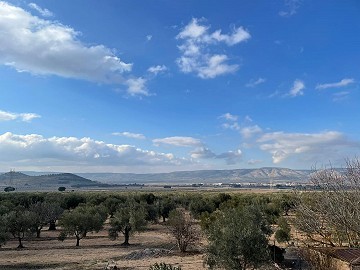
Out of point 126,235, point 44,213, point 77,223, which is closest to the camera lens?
point 77,223

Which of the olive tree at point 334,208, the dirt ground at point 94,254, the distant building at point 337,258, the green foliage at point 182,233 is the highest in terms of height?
the olive tree at point 334,208

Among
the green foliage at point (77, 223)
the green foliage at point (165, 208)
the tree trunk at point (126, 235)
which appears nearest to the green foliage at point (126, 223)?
the tree trunk at point (126, 235)

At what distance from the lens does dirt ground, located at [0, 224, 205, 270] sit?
3700cm

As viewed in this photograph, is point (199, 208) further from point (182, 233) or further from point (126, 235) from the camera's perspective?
point (182, 233)

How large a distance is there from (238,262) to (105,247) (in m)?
26.6

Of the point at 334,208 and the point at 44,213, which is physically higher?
the point at 334,208

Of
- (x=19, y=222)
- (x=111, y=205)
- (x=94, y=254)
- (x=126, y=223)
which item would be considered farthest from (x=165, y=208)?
(x=94, y=254)

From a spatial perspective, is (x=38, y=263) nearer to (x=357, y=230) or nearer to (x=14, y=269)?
(x=14, y=269)

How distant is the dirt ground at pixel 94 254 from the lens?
37000 mm

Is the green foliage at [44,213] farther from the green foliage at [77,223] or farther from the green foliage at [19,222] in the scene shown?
the green foliage at [77,223]

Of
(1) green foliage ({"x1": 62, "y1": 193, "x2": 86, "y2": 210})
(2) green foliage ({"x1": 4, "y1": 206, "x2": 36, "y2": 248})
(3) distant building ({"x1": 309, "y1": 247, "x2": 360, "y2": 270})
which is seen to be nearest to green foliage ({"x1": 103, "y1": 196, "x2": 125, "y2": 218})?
(1) green foliage ({"x1": 62, "y1": 193, "x2": 86, "y2": 210})

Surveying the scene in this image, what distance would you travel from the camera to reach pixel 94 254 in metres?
43.6

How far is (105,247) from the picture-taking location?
4912cm

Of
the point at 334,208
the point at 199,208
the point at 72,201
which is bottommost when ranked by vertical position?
the point at 199,208
